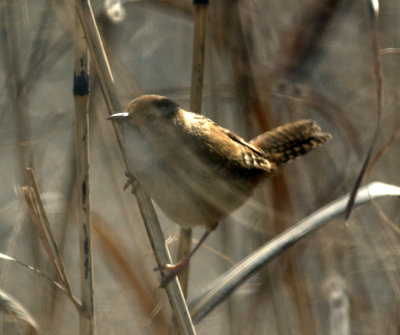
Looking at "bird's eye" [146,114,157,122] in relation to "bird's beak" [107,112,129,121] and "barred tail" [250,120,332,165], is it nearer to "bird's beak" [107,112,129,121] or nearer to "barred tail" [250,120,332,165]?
"bird's beak" [107,112,129,121]

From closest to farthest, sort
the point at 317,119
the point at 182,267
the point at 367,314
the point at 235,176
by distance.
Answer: the point at 182,267 → the point at 235,176 → the point at 367,314 → the point at 317,119

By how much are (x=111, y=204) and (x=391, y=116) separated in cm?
194

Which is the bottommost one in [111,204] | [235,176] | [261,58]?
[111,204]

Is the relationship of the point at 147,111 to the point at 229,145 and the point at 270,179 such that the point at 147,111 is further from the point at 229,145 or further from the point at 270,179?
the point at 270,179

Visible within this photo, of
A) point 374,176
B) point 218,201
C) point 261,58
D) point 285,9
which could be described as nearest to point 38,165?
point 218,201

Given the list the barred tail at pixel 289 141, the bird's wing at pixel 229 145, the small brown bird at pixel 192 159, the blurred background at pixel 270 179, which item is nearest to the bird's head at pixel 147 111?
the small brown bird at pixel 192 159

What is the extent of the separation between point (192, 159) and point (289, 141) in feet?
1.50

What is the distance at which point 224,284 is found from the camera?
57.4 inches

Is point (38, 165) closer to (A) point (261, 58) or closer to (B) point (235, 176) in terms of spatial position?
(B) point (235, 176)

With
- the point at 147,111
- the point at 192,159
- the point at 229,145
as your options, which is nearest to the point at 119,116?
the point at 147,111

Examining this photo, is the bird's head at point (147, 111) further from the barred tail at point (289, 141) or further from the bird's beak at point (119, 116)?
the barred tail at point (289, 141)

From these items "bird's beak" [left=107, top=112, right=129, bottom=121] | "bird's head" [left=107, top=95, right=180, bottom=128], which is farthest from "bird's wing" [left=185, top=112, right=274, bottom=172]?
"bird's beak" [left=107, top=112, right=129, bottom=121]

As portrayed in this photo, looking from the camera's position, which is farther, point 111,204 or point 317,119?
point 111,204

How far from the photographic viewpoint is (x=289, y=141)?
2016 millimetres
